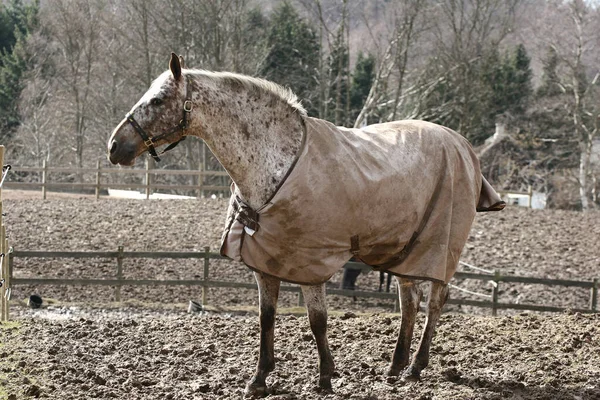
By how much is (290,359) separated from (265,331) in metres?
0.97

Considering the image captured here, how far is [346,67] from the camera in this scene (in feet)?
95.2

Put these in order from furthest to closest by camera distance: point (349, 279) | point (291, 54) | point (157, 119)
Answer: point (291, 54)
point (349, 279)
point (157, 119)

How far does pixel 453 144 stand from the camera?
6328 mm

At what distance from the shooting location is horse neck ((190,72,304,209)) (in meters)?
5.30

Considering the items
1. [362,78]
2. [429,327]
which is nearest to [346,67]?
[362,78]

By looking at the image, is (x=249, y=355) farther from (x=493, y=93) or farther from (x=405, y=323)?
(x=493, y=93)

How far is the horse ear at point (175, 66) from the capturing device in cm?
508

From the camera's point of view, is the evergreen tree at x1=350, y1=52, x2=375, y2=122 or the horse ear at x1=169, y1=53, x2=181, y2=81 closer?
the horse ear at x1=169, y1=53, x2=181, y2=81

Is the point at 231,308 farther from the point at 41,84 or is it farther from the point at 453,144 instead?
the point at 41,84

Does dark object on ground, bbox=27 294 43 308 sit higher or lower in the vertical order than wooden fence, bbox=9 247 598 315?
lower

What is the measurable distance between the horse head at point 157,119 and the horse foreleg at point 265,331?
1139mm

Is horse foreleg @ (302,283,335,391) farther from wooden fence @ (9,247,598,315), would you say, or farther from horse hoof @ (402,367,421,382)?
wooden fence @ (9,247,598,315)

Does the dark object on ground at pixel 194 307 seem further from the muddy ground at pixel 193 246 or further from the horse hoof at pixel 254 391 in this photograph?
the horse hoof at pixel 254 391

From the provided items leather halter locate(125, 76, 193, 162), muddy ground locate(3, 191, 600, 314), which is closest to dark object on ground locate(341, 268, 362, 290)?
muddy ground locate(3, 191, 600, 314)
